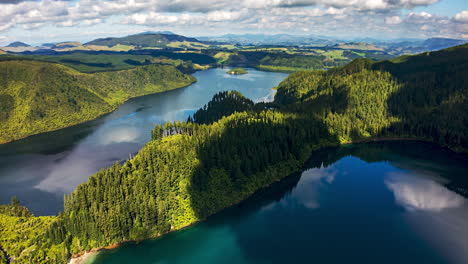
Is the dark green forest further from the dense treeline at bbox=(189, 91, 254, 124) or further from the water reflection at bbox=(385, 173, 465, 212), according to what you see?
the water reflection at bbox=(385, 173, 465, 212)

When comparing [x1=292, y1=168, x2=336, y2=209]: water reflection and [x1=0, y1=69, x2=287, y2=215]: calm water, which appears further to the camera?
[x1=0, y1=69, x2=287, y2=215]: calm water

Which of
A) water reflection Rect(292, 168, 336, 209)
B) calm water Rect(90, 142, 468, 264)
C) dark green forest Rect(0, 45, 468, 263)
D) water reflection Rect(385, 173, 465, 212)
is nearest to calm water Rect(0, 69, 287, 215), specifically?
dark green forest Rect(0, 45, 468, 263)

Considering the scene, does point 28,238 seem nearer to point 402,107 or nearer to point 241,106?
point 241,106

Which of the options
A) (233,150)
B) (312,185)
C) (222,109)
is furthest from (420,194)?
(222,109)

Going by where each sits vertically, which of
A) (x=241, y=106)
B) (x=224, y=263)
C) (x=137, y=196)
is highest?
(x=241, y=106)

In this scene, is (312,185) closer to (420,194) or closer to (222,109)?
(420,194)

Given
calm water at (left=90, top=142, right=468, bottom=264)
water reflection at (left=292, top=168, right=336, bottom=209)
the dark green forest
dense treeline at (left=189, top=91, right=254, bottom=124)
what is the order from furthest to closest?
dense treeline at (left=189, top=91, right=254, bottom=124) < water reflection at (left=292, top=168, right=336, bottom=209) < the dark green forest < calm water at (left=90, top=142, right=468, bottom=264)

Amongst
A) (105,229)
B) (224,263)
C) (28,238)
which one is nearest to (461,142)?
(224,263)

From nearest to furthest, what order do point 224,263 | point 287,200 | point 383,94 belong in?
1. point 224,263
2. point 287,200
3. point 383,94
